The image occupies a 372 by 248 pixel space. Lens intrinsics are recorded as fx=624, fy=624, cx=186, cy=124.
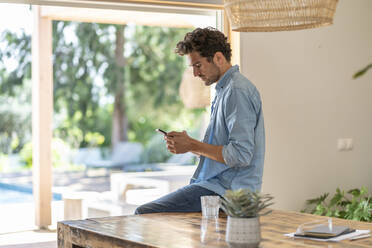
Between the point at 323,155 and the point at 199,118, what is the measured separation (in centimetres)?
967

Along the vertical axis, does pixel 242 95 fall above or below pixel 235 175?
above

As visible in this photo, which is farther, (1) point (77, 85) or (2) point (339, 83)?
(1) point (77, 85)

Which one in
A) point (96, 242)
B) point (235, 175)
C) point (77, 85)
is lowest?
Result: point (96, 242)

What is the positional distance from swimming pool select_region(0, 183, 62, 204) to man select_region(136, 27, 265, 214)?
6078 mm

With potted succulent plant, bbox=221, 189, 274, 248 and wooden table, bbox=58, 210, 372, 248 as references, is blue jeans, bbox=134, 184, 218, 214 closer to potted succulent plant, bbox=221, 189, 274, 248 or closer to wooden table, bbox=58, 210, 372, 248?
wooden table, bbox=58, 210, 372, 248

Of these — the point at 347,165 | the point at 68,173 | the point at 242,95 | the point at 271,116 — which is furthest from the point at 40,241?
the point at 68,173

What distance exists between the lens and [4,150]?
10016mm

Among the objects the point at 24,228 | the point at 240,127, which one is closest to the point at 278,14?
the point at 240,127

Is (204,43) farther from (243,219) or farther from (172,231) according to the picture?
(243,219)

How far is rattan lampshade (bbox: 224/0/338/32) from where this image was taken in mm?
2385

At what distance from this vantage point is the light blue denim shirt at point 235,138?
2.75m

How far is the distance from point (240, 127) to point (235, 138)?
0.05m

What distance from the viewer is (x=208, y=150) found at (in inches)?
110

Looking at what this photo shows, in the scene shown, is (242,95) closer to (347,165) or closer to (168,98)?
(347,165)
